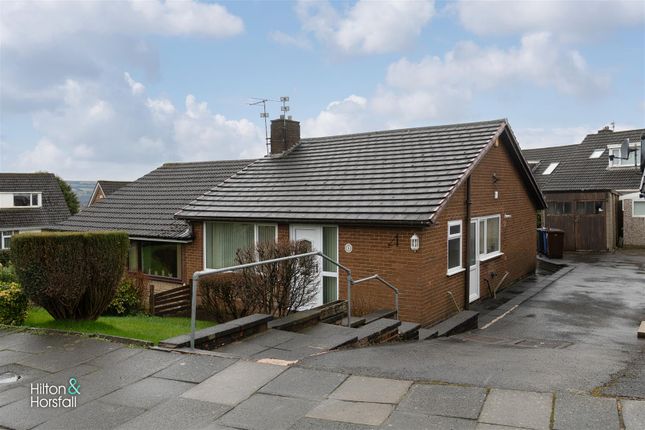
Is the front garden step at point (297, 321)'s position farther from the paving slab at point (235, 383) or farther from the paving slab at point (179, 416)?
the paving slab at point (179, 416)

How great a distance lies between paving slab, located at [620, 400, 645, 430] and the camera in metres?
4.36

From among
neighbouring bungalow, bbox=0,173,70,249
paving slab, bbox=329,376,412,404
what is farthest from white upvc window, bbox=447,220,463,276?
Answer: neighbouring bungalow, bbox=0,173,70,249

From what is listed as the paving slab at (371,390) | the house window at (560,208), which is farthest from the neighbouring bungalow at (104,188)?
the paving slab at (371,390)

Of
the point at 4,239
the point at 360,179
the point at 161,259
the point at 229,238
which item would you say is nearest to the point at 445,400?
the point at 360,179

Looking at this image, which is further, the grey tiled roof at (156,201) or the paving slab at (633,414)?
the grey tiled roof at (156,201)

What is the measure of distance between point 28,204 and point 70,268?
41.3 m

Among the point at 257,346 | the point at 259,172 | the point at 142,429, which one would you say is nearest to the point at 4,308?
the point at 257,346

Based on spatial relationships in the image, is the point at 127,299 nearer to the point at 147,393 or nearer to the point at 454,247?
the point at 454,247

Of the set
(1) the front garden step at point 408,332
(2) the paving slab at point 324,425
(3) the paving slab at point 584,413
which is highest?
(3) the paving slab at point 584,413

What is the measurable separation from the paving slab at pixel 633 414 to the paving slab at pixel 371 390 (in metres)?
1.92

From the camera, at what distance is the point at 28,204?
43.6 m

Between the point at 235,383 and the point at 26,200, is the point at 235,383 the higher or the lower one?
the lower one

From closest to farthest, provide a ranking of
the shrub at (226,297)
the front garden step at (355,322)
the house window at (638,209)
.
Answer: the front garden step at (355,322) < the shrub at (226,297) < the house window at (638,209)

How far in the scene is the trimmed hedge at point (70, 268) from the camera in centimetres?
771
